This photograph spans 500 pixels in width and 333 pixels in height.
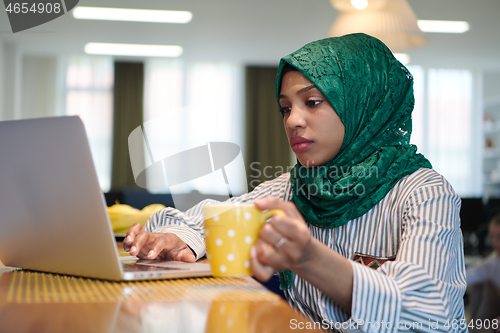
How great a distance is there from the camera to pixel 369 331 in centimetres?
58

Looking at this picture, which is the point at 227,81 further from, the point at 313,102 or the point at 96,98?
the point at 313,102

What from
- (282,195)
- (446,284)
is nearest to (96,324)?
(446,284)

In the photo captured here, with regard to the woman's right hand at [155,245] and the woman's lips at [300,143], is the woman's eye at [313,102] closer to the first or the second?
the woman's lips at [300,143]

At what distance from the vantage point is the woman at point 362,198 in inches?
23.5

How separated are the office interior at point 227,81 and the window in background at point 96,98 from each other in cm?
1

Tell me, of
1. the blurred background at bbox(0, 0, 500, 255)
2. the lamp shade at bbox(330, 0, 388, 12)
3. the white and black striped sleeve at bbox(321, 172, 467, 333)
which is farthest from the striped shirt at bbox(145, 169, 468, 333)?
the blurred background at bbox(0, 0, 500, 255)

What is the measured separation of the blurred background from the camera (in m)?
5.04

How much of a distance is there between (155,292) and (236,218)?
0.42ft

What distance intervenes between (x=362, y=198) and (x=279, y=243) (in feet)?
1.53

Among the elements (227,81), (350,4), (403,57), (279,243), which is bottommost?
(279,243)

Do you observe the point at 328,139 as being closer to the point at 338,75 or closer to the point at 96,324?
the point at 338,75

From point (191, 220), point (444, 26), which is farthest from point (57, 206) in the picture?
point (444, 26)

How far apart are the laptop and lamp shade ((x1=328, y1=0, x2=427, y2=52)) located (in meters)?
1.81

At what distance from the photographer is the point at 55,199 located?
0.55 metres
